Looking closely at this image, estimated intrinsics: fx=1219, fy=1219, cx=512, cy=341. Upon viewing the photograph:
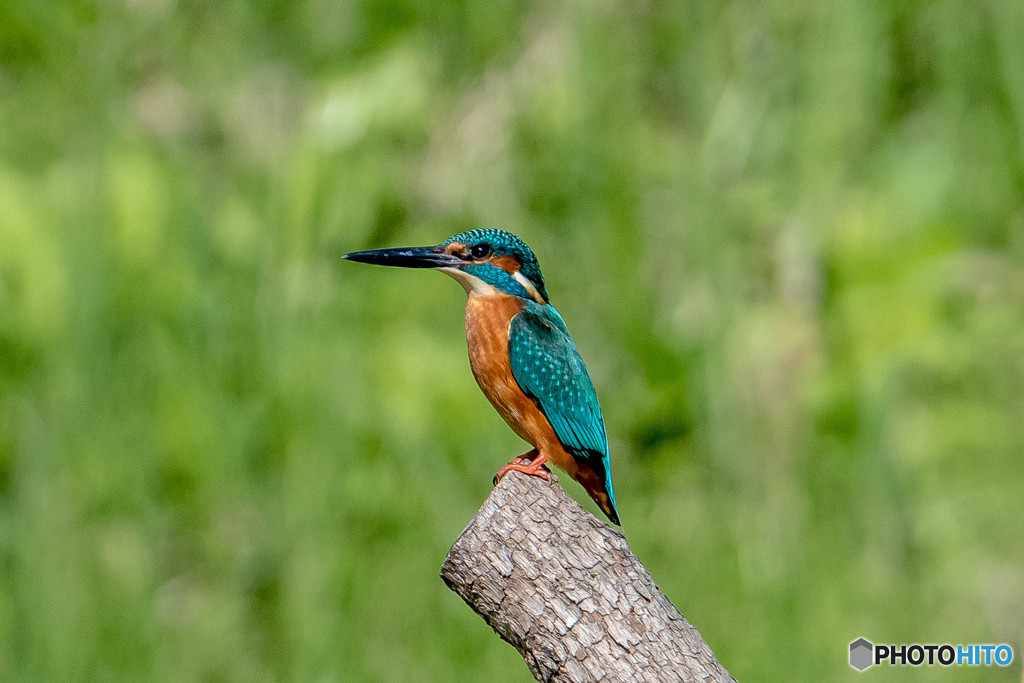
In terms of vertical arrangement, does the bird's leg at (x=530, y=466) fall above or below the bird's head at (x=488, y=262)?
below

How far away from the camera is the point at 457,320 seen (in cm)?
365

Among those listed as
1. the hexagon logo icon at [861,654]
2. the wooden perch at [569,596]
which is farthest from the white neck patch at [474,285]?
the hexagon logo icon at [861,654]

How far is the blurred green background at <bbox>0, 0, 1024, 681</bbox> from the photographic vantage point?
→ 3.19 m

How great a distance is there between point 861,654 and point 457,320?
5.00 feet

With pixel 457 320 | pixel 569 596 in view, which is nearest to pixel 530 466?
pixel 569 596

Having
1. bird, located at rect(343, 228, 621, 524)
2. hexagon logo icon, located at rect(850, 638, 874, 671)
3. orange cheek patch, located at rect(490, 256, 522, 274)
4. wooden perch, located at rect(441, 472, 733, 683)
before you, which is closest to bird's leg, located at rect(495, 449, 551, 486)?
bird, located at rect(343, 228, 621, 524)

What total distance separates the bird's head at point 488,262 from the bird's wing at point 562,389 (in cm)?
8

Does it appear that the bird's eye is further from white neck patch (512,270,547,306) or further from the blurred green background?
the blurred green background

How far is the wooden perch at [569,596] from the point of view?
1.07 meters

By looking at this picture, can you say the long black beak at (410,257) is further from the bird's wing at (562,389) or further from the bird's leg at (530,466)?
the bird's leg at (530,466)

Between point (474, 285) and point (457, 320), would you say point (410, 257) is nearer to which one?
point (474, 285)

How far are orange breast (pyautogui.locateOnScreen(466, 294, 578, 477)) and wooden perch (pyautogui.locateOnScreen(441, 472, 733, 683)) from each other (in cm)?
47

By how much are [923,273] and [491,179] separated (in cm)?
138

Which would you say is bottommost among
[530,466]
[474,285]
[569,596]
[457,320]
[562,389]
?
[569,596]
